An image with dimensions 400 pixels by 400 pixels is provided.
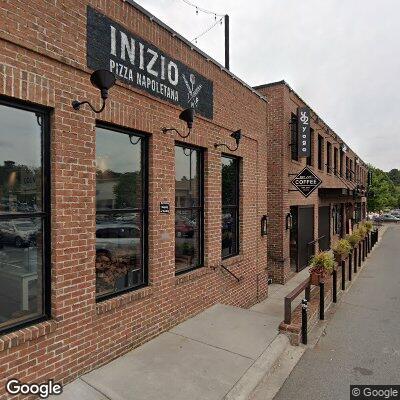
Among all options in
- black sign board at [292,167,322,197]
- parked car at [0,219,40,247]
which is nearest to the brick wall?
parked car at [0,219,40,247]

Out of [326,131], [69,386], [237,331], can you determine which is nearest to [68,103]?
[69,386]

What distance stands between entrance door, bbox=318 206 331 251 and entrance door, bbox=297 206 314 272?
2056 mm

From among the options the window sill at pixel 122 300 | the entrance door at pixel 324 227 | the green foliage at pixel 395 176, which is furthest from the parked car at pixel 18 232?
the green foliage at pixel 395 176

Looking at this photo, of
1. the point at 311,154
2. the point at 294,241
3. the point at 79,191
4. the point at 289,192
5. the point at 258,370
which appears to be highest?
the point at 311,154

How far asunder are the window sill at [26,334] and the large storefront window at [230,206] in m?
4.55

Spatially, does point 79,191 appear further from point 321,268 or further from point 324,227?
point 324,227

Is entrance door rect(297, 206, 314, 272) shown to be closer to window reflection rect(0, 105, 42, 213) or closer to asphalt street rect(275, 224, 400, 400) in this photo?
asphalt street rect(275, 224, 400, 400)

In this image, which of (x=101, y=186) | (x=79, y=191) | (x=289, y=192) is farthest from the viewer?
(x=289, y=192)

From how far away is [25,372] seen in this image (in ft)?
12.1

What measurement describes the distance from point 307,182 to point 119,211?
704 cm

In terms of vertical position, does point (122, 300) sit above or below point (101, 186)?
below

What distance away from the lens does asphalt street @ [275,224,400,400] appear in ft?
15.2

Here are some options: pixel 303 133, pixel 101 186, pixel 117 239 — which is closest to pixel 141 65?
pixel 101 186

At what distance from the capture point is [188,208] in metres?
6.62
